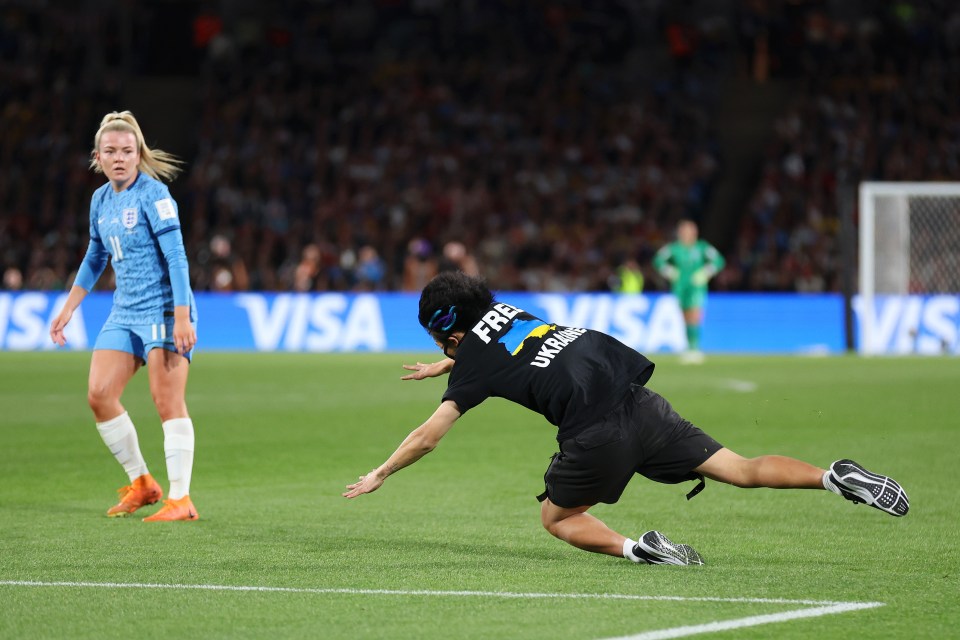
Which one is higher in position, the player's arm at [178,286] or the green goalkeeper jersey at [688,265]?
the player's arm at [178,286]

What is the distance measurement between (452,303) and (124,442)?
3.06 metres

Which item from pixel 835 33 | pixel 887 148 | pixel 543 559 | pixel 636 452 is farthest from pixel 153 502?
pixel 835 33

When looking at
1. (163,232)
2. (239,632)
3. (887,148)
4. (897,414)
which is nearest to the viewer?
(239,632)

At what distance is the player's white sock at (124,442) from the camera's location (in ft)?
30.0

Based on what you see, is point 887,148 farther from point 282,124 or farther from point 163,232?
point 163,232

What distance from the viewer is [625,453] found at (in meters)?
6.96

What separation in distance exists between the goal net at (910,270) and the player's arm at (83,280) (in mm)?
19190

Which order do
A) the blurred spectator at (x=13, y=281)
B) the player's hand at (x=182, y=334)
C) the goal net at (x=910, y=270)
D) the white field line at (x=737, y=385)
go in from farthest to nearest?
the blurred spectator at (x=13, y=281) → the goal net at (x=910, y=270) → the white field line at (x=737, y=385) → the player's hand at (x=182, y=334)

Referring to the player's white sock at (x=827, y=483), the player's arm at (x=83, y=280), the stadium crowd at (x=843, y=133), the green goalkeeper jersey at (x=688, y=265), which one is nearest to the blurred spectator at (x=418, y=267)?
the stadium crowd at (x=843, y=133)

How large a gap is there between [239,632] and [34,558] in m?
2.18

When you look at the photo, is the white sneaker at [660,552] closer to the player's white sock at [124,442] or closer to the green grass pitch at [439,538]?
the green grass pitch at [439,538]

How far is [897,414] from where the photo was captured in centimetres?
1567

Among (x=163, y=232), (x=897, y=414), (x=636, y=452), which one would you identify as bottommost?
(x=897, y=414)

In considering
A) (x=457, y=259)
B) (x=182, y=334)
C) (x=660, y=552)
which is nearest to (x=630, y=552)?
(x=660, y=552)
